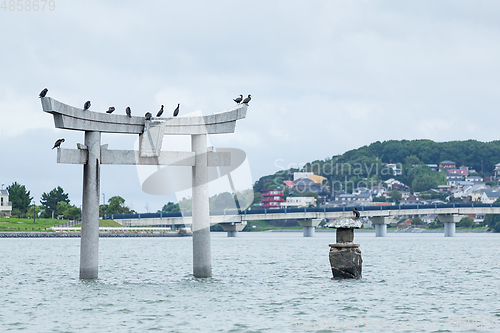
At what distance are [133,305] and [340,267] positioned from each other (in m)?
12.1

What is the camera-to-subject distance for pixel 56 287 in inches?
1339

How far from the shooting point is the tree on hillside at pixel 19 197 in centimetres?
16575

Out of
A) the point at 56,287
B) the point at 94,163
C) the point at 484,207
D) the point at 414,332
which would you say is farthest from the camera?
the point at 484,207

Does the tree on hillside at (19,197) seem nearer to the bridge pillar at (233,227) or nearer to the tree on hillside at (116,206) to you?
the tree on hillside at (116,206)

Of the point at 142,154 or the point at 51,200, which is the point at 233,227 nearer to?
the point at 51,200

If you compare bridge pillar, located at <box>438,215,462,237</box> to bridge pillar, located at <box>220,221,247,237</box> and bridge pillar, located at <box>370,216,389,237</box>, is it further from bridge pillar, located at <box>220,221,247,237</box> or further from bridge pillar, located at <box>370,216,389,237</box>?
bridge pillar, located at <box>220,221,247,237</box>

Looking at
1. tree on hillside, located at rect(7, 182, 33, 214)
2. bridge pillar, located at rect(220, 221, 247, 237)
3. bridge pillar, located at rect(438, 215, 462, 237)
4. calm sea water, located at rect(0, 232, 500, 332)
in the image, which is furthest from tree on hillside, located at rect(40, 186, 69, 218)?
calm sea water, located at rect(0, 232, 500, 332)

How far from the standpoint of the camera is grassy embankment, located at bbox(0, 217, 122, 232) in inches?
5723

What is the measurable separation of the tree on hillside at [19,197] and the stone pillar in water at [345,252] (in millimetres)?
142080

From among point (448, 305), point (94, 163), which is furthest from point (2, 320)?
point (448, 305)

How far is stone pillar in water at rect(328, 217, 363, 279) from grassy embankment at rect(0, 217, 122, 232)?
4626 inches

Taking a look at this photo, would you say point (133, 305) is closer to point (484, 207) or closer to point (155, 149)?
point (155, 149)

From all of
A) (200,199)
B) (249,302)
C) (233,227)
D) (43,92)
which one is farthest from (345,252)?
(233,227)

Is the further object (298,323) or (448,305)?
(448,305)
